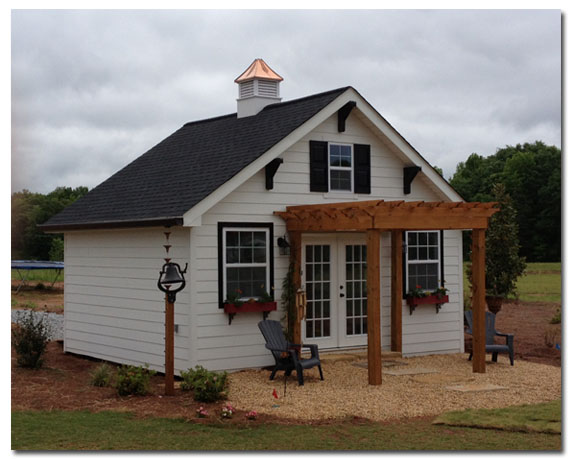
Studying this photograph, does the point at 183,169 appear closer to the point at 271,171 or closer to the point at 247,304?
the point at 271,171

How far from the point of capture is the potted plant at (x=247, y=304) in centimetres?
1085

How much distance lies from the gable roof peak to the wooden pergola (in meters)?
3.54

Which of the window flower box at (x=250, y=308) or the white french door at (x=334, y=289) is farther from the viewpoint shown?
the white french door at (x=334, y=289)

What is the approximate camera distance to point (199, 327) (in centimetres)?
1067

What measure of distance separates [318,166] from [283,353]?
3312 mm

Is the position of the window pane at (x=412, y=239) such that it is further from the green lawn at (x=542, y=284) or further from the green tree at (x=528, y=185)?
the green lawn at (x=542, y=284)

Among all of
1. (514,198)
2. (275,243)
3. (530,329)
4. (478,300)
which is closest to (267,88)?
(275,243)

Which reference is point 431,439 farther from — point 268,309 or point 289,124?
point 289,124

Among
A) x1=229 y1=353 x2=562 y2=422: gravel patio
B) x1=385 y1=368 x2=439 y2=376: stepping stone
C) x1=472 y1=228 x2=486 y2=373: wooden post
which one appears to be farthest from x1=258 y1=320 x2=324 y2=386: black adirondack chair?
x1=472 y1=228 x2=486 y2=373: wooden post

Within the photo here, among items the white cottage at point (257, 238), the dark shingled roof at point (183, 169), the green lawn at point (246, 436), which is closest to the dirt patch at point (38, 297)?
the dark shingled roof at point (183, 169)

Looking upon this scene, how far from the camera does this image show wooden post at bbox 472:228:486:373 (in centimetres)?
1129

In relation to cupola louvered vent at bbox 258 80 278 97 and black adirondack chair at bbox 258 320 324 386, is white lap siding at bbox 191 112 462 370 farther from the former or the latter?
cupola louvered vent at bbox 258 80 278 97

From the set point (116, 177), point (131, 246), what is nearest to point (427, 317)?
point (131, 246)

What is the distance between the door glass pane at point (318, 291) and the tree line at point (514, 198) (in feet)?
15.6
